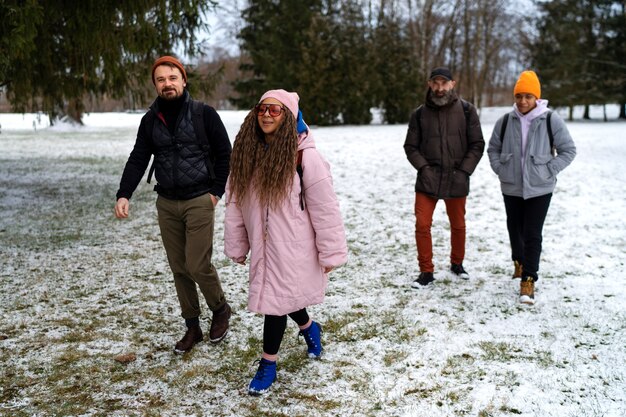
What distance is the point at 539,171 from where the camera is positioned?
4797mm

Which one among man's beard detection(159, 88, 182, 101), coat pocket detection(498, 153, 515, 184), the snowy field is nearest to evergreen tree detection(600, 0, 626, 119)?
the snowy field

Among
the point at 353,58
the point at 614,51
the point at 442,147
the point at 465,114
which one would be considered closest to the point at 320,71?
the point at 353,58

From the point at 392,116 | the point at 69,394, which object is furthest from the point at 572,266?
the point at 392,116

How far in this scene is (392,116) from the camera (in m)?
30.9

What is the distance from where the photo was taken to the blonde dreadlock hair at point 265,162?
3178 mm

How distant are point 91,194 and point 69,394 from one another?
797 centimetres

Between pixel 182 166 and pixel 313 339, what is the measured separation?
1.53 metres

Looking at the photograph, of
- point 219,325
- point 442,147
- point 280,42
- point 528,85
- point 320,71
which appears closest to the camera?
point 219,325

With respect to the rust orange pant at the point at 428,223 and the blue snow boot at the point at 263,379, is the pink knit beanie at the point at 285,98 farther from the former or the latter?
the rust orange pant at the point at 428,223

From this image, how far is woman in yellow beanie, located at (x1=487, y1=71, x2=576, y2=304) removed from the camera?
15.8 feet

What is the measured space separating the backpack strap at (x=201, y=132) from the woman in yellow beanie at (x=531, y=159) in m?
2.78

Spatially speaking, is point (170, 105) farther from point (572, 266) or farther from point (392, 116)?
point (392, 116)

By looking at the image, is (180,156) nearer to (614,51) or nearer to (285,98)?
(285,98)

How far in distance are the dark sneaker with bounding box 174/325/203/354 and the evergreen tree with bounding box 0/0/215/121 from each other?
13.4 ft
